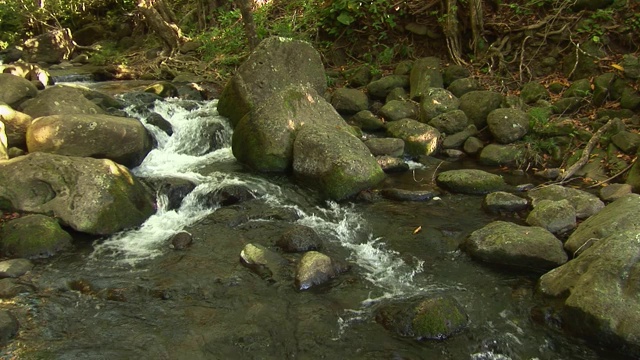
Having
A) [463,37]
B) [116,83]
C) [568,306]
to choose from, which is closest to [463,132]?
[463,37]

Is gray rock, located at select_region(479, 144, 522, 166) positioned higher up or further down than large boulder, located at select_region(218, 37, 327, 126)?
further down

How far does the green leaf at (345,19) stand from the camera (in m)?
14.1

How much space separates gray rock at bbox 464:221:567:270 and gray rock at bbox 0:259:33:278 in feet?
17.8

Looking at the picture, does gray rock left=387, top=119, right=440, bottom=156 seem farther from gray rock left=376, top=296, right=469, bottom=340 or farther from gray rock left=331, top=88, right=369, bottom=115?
gray rock left=376, top=296, right=469, bottom=340

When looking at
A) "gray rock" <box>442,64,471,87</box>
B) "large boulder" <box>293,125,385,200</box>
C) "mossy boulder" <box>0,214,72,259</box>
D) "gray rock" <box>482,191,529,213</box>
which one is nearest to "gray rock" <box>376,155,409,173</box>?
"large boulder" <box>293,125,385,200</box>

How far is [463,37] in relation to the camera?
1334 centimetres

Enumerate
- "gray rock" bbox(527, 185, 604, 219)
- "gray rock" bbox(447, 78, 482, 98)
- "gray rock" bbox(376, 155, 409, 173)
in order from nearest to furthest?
1. "gray rock" bbox(527, 185, 604, 219)
2. "gray rock" bbox(376, 155, 409, 173)
3. "gray rock" bbox(447, 78, 482, 98)

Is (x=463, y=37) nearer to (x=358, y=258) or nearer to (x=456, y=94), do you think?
(x=456, y=94)

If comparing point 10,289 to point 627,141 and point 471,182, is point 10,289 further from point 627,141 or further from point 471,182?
point 627,141

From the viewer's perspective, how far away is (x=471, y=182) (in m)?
8.39

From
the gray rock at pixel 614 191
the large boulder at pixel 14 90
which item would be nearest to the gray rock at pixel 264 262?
Result: the gray rock at pixel 614 191

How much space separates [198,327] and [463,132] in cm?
740

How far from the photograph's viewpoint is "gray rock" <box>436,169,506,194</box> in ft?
27.5

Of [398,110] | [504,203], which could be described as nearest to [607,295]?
[504,203]
